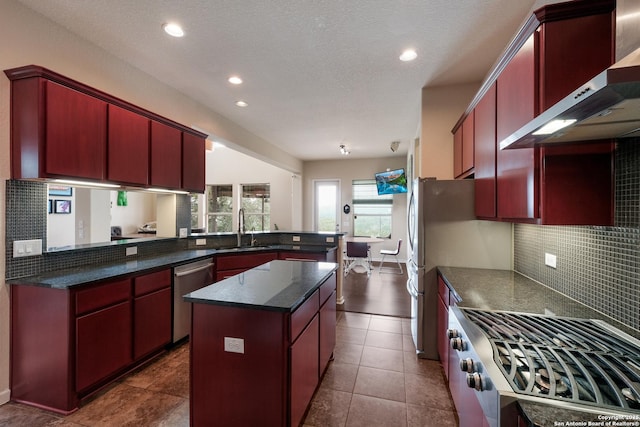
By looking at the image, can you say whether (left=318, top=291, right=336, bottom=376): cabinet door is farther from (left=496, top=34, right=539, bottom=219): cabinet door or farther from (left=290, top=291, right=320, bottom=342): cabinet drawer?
(left=496, top=34, right=539, bottom=219): cabinet door

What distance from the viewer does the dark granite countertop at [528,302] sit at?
72 centimetres

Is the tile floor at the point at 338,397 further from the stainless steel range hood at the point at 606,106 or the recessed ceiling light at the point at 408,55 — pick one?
the recessed ceiling light at the point at 408,55

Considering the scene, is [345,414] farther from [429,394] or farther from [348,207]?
[348,207]

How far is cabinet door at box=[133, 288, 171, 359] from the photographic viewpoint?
7.70 ft

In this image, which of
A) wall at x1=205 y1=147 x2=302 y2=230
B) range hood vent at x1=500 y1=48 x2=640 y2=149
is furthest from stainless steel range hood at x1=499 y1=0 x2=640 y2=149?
wall at x1=205 y1=147 x2=302 y2=230

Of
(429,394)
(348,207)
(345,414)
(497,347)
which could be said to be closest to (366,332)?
(429,394)

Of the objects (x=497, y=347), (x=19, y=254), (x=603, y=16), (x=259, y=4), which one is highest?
(x=259, y=4)

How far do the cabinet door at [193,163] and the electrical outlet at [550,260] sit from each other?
352 cm

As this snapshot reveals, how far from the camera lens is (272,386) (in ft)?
4.88

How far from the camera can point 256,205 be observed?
308 inches

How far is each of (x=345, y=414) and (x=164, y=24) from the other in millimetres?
3188

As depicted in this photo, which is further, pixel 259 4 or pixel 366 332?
pixel 366 332

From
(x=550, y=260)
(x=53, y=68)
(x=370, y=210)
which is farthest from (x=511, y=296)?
(x=370, y=210)

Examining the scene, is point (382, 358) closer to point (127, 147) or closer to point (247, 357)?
point (247, 357)
